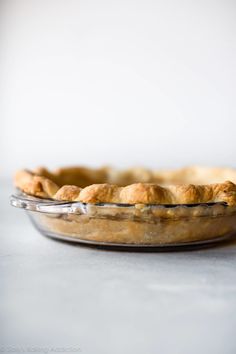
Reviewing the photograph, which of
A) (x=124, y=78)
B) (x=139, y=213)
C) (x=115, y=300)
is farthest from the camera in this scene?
(x=124, y=78)

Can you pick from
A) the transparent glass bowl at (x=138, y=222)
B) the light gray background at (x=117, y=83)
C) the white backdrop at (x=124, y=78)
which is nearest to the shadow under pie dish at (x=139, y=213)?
the transparent glass bowl at (x=138, y=222)

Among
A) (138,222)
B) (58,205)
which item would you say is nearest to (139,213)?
(138,222)

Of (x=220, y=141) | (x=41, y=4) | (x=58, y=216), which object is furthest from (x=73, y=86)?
(x=58, y=216)

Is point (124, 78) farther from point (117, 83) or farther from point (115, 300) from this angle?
point (115, 300)

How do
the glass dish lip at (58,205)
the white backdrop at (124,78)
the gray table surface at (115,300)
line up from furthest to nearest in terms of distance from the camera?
1. the white backdrop at (124,78)
2. the glass dish lip at (58,205)
3. the gray table surface at (115,300)

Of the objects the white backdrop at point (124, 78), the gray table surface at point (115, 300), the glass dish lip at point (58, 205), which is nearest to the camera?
the gray table surface at point (115, 300)

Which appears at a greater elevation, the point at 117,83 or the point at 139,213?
the point at 117,83

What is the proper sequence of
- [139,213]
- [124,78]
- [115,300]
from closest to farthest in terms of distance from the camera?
[115,300]
[139,213]
[124,78]

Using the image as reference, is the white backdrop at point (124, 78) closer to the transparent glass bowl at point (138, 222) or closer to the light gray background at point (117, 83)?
the light gray background at point (117, 83)
